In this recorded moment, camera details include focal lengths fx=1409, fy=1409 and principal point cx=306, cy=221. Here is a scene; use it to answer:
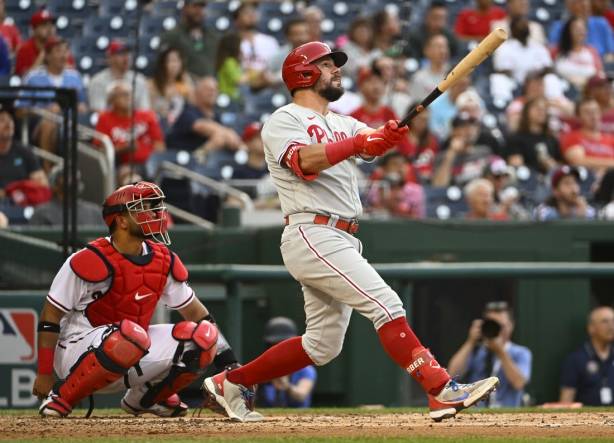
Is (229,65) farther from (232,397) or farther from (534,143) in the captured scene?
(232,397)

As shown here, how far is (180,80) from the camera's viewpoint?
12578 millimetres

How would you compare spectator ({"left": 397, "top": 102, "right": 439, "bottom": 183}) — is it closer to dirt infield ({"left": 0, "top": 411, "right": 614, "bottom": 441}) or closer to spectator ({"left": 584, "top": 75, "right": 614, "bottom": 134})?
spectator ({"left": 584, "top": 75, "right": 614, "bottom": 134})

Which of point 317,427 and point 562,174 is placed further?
point 562,174

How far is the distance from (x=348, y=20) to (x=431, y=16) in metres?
1.04

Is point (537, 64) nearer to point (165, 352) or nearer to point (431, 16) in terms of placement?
point (431, 16)

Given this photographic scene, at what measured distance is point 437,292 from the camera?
9.95 meters

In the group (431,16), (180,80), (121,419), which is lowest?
(121,419)

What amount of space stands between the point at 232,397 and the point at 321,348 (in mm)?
477

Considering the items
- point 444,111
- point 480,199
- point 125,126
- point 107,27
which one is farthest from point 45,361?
point 107,27

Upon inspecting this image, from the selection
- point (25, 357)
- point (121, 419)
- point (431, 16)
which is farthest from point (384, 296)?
point (431, 16)

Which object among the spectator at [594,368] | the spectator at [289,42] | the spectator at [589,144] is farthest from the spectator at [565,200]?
the spectator at [289,42]

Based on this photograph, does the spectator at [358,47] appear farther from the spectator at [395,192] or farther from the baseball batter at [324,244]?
the baseball batter at [324,244]

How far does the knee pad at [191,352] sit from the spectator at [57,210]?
108 inches

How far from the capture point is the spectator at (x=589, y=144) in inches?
478
